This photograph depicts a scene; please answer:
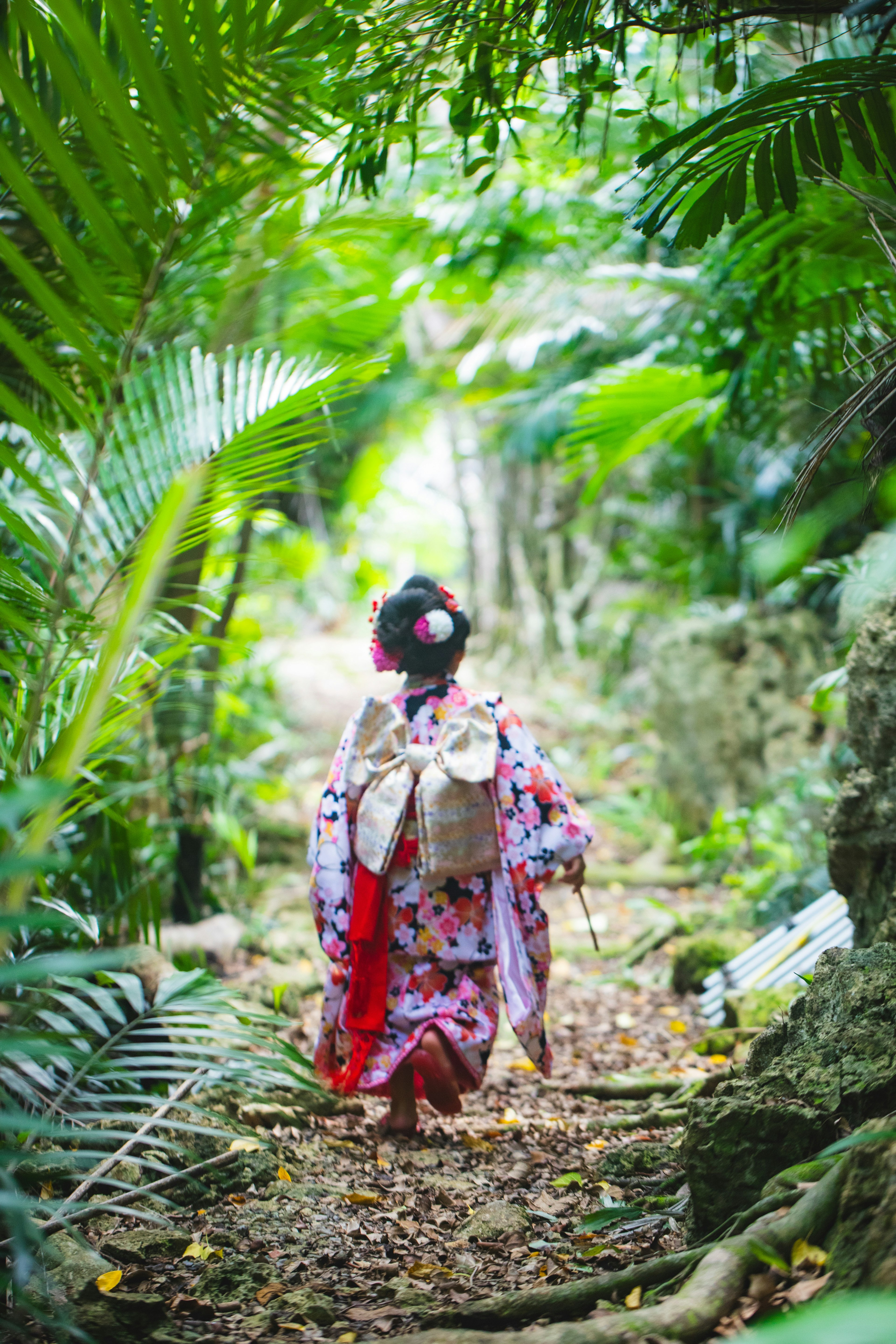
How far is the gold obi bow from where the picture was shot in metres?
2.52

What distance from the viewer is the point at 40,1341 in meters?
1.27

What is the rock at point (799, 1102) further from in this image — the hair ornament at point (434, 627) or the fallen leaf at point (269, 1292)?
the hair ornament at point (434, 627)

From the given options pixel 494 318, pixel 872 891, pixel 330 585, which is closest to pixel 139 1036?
pixel 872 891

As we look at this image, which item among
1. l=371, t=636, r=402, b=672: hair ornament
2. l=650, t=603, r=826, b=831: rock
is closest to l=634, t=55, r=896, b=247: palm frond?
l=371, t=636, r=402, b=672: hair ornament

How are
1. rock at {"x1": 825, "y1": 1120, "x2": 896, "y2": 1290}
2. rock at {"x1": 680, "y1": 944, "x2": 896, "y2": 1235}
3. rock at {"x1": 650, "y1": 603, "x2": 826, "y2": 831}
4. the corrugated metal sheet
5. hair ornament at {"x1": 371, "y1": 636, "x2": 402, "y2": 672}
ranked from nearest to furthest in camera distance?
rock at {"x1": 825, "y1": 1120, "x2": 896, "y2": 1290} → rock at {"x1": 680, "y1": 944, "x2": 896, "y2": 1235} → hair ornament at {"x1": 371, "y1": 636, "x2": 402, "y2": 672} → the corrugated metal sheet → rock at {"x1": 650, "y1": 603, "x2": 826, "y2": 831}

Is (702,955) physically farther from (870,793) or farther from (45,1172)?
Answer: (45,1172)

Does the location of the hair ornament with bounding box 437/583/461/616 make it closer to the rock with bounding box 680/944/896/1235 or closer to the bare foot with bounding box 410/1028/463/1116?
the bare foot with bounding box 410/1028/463/1116

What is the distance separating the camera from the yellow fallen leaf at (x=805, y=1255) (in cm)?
116

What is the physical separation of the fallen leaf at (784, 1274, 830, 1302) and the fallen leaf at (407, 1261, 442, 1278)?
2.30 ft

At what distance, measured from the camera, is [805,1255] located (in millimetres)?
1181

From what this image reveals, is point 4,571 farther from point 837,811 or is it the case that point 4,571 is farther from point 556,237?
point 556,237

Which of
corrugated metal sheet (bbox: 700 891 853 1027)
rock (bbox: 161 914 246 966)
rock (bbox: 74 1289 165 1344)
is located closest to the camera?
rock (bbox: 74 1289 165 1344)

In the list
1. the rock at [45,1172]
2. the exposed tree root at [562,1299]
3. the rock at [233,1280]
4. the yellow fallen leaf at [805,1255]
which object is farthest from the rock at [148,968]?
the yellow fallen leaf at [805,1255]

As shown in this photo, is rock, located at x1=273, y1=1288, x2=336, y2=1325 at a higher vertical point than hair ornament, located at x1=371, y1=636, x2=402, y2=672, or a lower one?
lower
